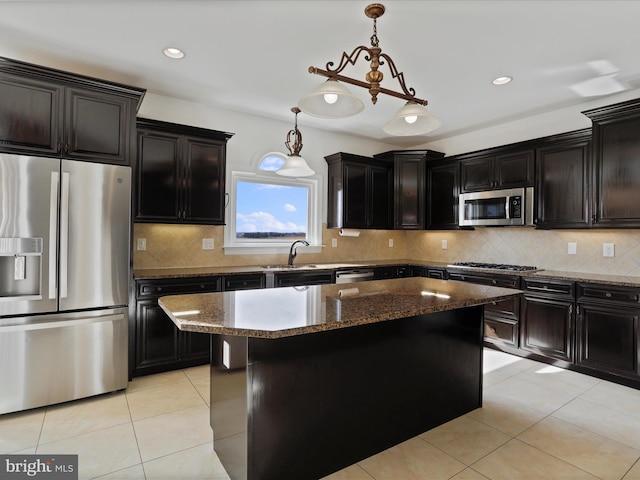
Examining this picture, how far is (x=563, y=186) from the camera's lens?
3.78 meters

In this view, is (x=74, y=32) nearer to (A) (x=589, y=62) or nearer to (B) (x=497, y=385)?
(A) (x=589, y=62)

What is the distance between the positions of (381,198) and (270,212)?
1.60 meters

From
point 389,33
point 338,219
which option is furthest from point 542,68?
point 338,219

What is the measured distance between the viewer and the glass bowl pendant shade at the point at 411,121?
2.13m

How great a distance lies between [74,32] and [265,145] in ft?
7.15

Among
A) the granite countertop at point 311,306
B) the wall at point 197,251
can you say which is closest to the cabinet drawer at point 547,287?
the granite countertop at point 311,306

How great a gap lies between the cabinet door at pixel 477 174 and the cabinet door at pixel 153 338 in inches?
149

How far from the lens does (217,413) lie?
80.4 inches

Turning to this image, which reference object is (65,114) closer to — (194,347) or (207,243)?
(207,243)

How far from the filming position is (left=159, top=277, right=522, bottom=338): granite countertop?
151 cm

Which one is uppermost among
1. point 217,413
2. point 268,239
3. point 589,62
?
point 589,62

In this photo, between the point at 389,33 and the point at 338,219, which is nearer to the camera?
the point at 389,33

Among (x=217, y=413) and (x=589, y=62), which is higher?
(x=589, y=62)

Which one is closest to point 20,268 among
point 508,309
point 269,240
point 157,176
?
point 157,176
